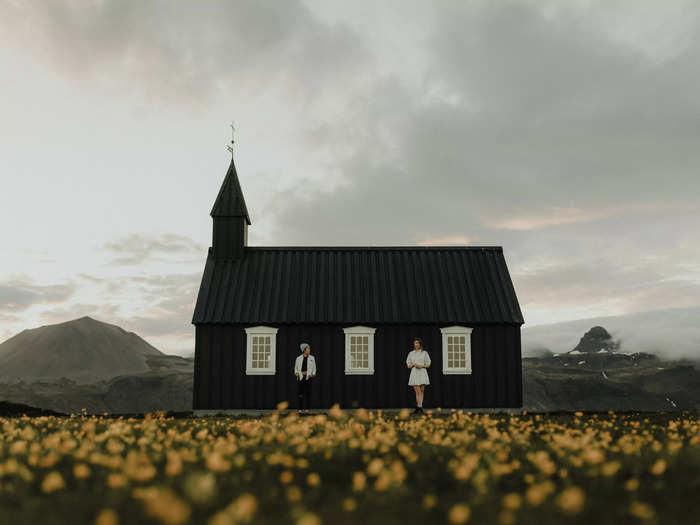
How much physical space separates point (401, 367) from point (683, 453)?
17.4 metres

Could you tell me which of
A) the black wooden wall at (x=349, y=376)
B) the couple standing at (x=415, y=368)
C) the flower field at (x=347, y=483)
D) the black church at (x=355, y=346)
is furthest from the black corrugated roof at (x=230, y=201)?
the flower field at (x=347, y=483)

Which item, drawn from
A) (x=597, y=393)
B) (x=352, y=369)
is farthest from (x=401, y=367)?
(x=597, y=393)

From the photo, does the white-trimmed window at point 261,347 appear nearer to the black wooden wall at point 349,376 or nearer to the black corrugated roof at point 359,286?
the black wooden wall at point 349,376

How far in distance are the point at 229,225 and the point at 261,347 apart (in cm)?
662

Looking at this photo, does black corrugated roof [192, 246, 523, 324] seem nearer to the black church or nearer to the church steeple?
the black church

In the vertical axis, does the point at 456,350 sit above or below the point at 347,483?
above

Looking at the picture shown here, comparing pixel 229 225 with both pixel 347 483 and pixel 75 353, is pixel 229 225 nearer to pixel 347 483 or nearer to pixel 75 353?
pixel 347 483

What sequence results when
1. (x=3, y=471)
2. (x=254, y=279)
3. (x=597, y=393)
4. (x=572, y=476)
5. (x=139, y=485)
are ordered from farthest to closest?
(x=597, y=393) → (x=254, y=279) → (x=572, y=476) → (x=3, y=471) → (x=139, y=485)

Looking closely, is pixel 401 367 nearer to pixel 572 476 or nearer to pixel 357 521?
pixel 572 476

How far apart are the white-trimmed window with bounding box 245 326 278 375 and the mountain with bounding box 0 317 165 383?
48.8 metres

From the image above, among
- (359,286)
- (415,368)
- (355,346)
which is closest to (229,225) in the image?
(359,286)

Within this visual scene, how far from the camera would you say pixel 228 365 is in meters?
24.1

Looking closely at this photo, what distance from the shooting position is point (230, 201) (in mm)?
28188

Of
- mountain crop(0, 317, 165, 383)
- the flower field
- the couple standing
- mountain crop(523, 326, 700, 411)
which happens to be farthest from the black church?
mountain crop(0, 317, 165, 383)
